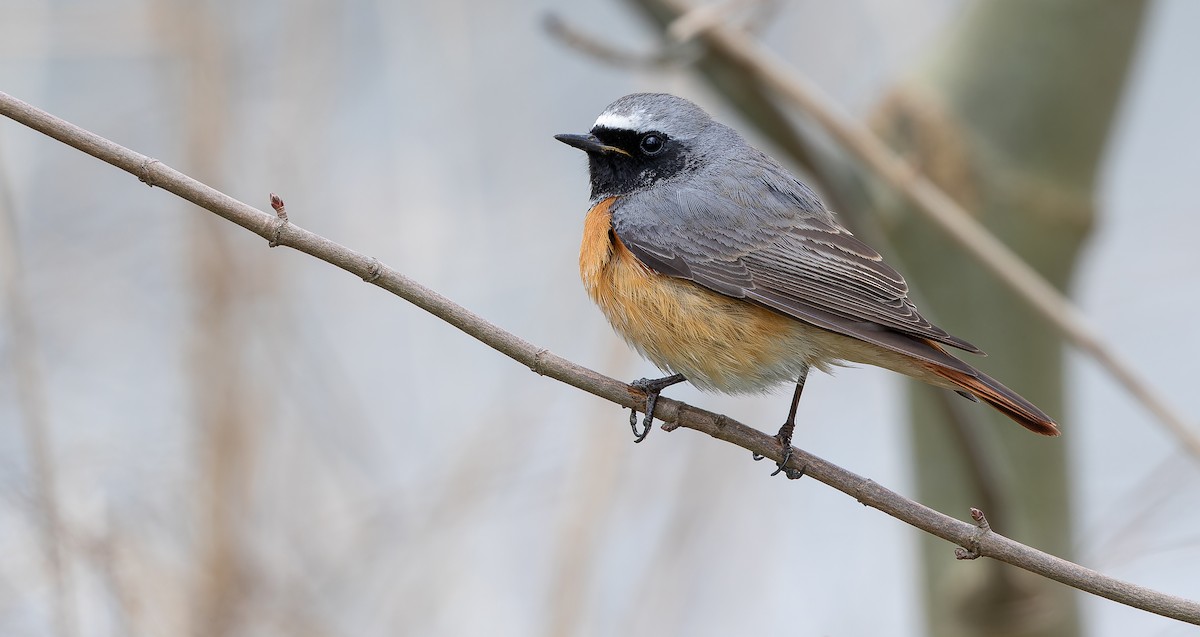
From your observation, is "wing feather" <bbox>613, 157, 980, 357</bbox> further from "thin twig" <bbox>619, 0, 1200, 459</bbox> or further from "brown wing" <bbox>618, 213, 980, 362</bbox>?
"thin twig" <bbox>619, 0, 1200, 459</bbox>

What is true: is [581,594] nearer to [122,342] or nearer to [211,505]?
[211,505]

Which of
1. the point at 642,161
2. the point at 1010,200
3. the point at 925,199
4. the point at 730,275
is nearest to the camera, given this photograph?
the point at 730,275

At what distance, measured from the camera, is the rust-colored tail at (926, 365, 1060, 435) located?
102 inches

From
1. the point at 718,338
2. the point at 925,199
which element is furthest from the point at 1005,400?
the point at 925,199

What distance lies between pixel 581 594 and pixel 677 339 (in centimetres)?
128

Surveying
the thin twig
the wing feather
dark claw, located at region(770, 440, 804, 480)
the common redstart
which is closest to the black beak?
the common redstart

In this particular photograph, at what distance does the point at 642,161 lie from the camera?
3346 millimetres

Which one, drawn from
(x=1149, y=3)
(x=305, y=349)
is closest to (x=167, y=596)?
(x=305, y=349)

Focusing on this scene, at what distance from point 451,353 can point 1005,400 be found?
2.62 meters

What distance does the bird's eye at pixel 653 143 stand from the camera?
3.33m

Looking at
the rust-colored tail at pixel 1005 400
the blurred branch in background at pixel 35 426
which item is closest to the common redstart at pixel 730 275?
the rust-colored tail at pixel 1005 400

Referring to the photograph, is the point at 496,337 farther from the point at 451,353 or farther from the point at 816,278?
the point at 451,353

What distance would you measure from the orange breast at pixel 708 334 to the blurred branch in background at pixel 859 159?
581mm

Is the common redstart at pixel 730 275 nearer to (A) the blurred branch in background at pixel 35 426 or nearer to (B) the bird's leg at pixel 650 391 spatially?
(B) the bird's leg at pixel 650 391
